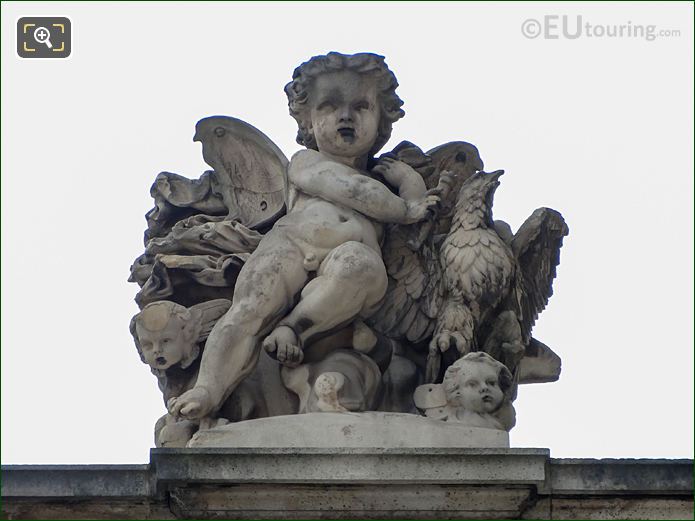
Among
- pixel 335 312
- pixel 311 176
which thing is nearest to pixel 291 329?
pixel 335 312

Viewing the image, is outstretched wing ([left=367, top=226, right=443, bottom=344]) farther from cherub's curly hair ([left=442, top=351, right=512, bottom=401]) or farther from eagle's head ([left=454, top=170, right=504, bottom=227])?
cherub's curly hair ([left=442, top=351, right=512, bottom=401])

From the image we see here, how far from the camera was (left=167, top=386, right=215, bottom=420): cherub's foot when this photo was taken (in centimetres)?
1468

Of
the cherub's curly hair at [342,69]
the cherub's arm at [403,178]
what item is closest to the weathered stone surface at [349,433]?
the cherub's arm at [403,178]

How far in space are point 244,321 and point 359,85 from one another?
1.96 m

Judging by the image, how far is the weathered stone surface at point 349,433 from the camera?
1424 centimetres

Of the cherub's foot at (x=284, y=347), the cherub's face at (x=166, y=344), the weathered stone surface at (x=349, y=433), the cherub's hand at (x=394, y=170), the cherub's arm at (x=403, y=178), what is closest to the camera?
the weathered stone surface at (x=349, y=433)

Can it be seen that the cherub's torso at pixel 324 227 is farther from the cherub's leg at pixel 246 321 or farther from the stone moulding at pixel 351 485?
the stone moulding at pixel 351 485

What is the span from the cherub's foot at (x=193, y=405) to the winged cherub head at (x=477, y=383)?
4.93ft

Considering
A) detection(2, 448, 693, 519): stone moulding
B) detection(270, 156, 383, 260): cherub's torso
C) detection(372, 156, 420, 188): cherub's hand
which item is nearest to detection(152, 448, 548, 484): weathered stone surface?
detection(2, 448, 693, 519): stone moulding

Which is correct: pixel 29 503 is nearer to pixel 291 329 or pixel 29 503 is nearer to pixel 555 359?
pixel 291 329

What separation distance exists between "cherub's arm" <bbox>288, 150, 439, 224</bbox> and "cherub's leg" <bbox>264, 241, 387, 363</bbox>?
1.56 feet

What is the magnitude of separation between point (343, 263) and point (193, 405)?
1.35 meters

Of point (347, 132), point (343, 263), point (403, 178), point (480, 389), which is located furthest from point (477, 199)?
point (480, 389)

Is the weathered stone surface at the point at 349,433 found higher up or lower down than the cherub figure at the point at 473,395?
lower down
